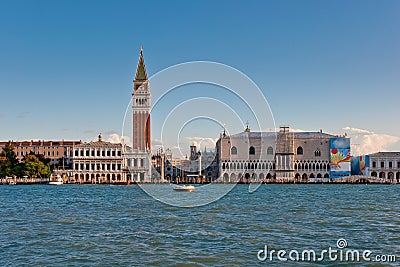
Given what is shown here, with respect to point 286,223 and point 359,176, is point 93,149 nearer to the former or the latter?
point 359,176

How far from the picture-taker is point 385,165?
8431 cm

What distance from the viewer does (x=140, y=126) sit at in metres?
85.3

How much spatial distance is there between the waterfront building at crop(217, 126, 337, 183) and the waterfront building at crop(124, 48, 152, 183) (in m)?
11.8

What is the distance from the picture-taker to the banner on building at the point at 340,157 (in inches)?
3140

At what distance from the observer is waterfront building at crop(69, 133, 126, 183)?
88.4 m

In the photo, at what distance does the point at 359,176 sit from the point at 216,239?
235 feet

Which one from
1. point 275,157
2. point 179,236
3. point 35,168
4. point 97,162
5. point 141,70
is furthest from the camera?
point 141,70

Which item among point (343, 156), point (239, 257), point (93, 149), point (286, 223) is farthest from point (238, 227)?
point (93, 149)

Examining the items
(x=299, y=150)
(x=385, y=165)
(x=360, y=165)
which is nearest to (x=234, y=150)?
(x=299, y=150)

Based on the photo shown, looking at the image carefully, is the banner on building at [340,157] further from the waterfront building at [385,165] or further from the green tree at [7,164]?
the green tree at [7,164]

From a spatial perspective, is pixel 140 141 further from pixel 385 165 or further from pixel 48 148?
pixel 385 165

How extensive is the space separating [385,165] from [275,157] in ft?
57.8

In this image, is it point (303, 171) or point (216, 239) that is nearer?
→ point (216, 239)

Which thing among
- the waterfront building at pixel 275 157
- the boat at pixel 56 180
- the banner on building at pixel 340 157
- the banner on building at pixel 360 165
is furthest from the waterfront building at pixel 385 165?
the boat at pixel 56 180
